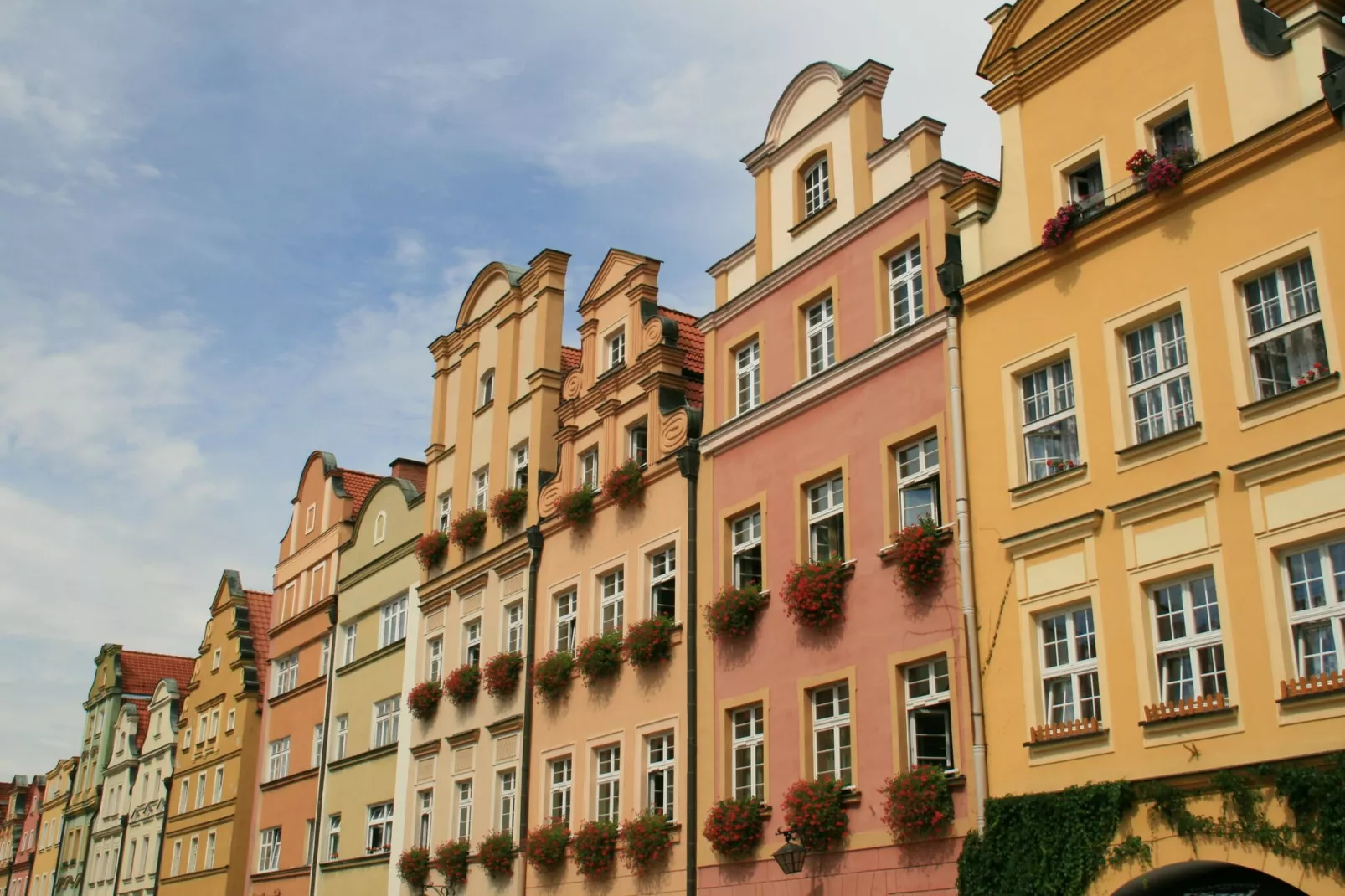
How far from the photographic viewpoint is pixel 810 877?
2058 centimetres

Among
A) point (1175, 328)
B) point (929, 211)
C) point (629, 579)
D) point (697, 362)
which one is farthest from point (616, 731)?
point (1175, 328)

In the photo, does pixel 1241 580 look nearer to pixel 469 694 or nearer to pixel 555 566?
pixel 555 566

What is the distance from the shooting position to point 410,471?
130ft

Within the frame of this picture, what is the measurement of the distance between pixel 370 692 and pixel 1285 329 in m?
25.8

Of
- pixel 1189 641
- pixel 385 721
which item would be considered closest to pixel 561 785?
pixel 385 721

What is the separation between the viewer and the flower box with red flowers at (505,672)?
29.4 m

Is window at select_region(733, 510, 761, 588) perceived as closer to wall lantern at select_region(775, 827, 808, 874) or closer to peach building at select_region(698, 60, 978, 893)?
peach building at select_region(698, 60, 978, 893)

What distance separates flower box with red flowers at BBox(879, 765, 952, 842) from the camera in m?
18.4

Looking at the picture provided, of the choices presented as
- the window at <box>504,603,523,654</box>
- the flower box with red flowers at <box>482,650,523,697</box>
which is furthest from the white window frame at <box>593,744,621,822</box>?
the window at <box>504,603,523,654</box>

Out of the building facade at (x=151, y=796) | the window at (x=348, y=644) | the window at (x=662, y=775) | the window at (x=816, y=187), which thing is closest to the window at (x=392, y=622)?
the window at (x=348, y=644)

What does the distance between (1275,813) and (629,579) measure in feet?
45.2

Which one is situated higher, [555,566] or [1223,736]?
[555,566]

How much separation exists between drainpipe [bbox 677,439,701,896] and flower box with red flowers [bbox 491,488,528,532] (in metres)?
6.12

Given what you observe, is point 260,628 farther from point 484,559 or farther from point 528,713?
point 528,713
